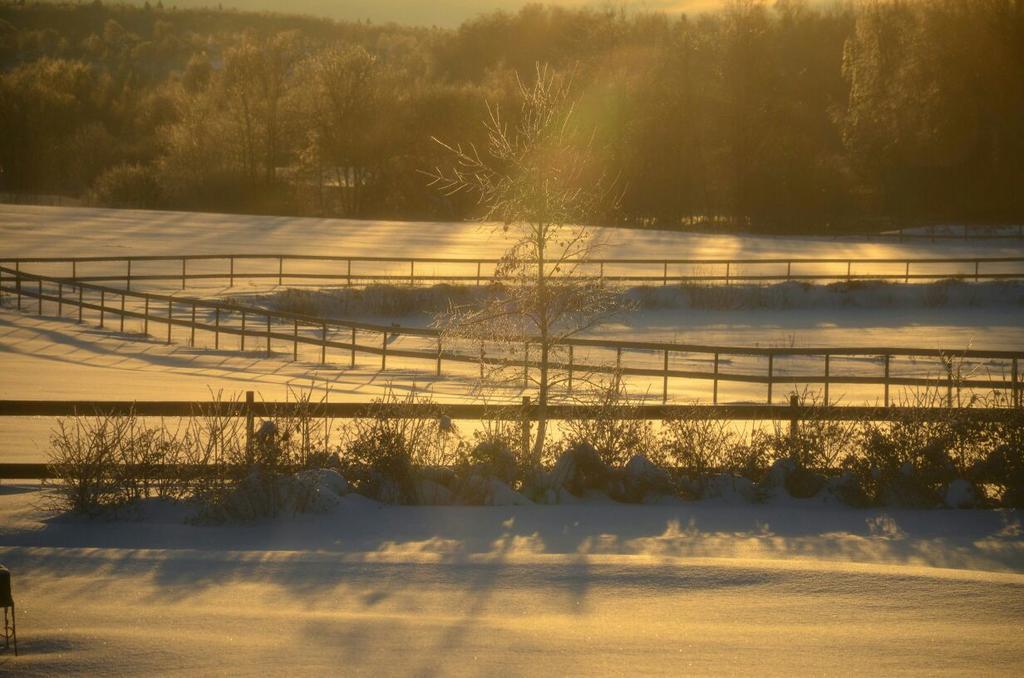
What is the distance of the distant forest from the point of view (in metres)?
60.8

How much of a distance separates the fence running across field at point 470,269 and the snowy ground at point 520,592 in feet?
92.9

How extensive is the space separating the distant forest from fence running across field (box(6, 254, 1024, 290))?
15.3 meters

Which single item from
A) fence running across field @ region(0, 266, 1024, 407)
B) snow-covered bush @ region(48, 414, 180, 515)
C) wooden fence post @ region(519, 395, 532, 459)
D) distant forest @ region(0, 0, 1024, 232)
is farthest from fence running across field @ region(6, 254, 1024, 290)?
snow-covered bush @ region(48, 414, 180, 515)

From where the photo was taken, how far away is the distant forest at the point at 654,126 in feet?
199

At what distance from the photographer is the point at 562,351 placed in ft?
59.3

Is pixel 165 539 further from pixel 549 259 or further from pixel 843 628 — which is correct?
pixel 549 259

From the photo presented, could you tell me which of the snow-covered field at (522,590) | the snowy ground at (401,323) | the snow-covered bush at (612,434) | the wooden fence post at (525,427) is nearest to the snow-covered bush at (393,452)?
the snow-covered field at (522,590)

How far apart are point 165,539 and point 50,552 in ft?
3.14

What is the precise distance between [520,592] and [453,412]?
12.9ft

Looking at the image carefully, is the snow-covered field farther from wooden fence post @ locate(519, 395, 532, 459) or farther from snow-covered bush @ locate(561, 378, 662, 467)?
wooden fence post @ locate(519, 395, 532, 459)

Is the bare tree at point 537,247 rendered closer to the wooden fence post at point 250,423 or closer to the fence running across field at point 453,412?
the fence running across field at point 453,412

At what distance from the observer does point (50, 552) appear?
8781 millimetres

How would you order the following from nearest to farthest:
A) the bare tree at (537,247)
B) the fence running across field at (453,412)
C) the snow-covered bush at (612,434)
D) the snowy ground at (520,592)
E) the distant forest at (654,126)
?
the snowy ground at (520,592)
the fence running across field at (453,412)
the snow-covered bush at (612,434)
the bare tree at (537,247)
the distant forest at (654,126)

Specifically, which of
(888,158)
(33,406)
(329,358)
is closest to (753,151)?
(888,158)
